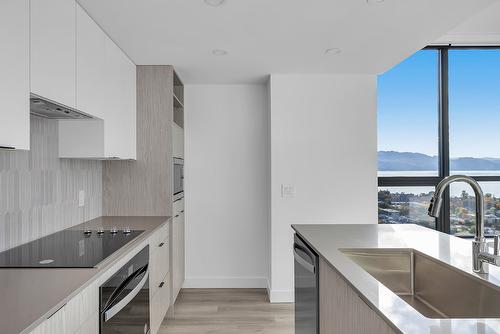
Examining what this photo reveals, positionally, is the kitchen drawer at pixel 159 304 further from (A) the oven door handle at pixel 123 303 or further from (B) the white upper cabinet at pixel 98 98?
(B) the white upper cabinet at pixel 98 98

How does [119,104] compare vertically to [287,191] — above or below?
above

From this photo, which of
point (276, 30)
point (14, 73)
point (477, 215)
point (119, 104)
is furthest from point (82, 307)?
point (276, 30)

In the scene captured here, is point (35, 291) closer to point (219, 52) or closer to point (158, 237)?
point (158, 237)

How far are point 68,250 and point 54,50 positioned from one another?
1.05 m

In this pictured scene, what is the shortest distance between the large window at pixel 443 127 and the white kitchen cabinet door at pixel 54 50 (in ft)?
11.4

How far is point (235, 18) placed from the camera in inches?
94.3

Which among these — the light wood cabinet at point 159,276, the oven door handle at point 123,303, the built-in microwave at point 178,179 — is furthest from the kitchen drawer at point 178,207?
the oven door handle at point 123,303

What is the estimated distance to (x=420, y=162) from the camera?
4.37m

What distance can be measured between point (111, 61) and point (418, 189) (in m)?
3.57

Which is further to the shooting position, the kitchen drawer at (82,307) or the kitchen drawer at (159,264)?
the kitchen drawer at (159,264)

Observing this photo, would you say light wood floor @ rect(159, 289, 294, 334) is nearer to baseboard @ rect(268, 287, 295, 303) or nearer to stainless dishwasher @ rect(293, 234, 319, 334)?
baseboard @ rect(268, 287, 295, 303)

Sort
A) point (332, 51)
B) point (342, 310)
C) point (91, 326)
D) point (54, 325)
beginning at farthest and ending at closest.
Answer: point (332, 51) → point (91, 326) → point (342, 310) → point (54, 325)

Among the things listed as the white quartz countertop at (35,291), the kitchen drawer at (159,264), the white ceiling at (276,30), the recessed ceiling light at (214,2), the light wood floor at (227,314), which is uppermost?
the white ceiling at (276,30)

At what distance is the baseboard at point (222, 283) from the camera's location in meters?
4.29
